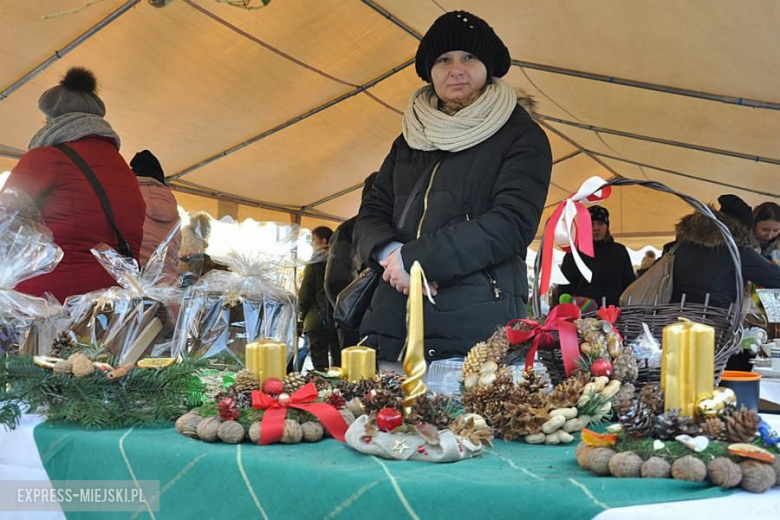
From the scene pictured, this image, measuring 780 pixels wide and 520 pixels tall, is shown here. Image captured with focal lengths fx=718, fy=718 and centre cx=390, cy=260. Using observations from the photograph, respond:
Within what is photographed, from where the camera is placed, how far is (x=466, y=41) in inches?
63.0

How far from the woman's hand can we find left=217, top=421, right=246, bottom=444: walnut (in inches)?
24.2

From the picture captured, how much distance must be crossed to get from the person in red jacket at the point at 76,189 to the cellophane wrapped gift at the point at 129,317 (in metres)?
0.46

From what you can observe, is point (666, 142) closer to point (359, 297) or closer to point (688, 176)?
point (688, 176)

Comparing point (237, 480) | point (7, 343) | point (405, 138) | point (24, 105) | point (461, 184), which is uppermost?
point (24, 105)

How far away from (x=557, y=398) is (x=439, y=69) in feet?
3.19

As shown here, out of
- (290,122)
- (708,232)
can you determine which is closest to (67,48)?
(290,122)

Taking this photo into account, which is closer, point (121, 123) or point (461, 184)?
point (461, 184)

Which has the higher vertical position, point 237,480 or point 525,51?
point 525,51

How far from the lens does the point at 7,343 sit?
1.36 metres

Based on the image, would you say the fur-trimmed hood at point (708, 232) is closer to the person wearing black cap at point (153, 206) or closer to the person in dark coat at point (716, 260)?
the person in dark coat at point (716, 260)

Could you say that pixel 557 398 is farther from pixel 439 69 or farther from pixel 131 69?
pixel 131 69

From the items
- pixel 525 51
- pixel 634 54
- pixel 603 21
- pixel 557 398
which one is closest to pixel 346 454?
pixel 557 398

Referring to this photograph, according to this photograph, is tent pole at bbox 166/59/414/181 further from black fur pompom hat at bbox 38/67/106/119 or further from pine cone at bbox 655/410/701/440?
pine cone at bbox 655/410/701/440

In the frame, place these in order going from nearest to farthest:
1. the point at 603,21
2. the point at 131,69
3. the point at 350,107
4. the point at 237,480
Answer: the point at 237,480 < the point at 603,21 < the point at 131,69 < the point at 350,107
